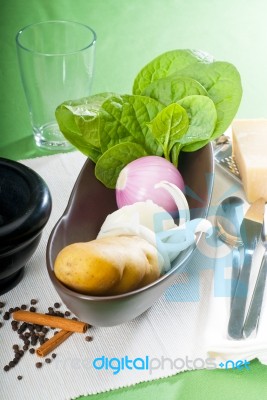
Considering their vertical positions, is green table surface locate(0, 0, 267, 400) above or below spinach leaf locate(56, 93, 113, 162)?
below

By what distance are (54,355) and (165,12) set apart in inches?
33.4

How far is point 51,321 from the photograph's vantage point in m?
0.72

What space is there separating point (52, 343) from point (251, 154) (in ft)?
1.15

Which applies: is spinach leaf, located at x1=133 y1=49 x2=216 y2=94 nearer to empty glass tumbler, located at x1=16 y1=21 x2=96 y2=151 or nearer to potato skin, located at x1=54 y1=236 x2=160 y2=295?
empty glass tumbler, located at x1=16 y1=21 x2=96 y2=151

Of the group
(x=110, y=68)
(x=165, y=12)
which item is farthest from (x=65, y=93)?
(x=165, y=12)

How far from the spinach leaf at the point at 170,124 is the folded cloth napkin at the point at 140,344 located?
14 cm

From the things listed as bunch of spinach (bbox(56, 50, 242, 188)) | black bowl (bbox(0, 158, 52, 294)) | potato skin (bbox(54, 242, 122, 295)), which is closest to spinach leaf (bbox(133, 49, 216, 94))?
bunch of spinach (bbox(56, 50, 242, 188))

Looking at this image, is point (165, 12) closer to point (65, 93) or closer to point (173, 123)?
point (65, 93)

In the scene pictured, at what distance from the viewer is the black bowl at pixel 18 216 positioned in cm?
69

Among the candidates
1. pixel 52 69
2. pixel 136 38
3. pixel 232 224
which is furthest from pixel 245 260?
pixel 136 38

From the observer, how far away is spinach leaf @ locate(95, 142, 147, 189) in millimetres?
823

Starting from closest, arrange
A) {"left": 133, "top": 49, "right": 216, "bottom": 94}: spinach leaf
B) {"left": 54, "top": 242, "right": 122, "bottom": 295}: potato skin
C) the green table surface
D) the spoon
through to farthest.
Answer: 1. {"left": 54, "top": 242, "right": 122, "bottom": 295}: potato skin
2. the spoon
3. {"left": 133, "top": 49, "right": 216, "bottom": 94}: spinach leaf
4. the green table surface

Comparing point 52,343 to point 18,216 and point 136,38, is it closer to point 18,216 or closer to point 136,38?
point 18,216

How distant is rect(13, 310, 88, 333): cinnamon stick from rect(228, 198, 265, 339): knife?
144 mm
